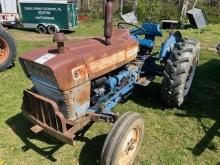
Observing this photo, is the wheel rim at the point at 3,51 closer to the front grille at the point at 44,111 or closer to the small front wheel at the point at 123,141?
the front grille at the point at 44,111

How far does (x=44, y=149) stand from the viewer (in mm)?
4477

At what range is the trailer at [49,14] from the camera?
14359 mm

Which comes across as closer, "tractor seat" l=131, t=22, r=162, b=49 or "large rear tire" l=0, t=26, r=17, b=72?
"tractor seat" l=131, t=22, r=162, b=49

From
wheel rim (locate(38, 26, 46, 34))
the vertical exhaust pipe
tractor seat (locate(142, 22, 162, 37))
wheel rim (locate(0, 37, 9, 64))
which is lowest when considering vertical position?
wheel rim (locate(38, 26, 46, 34))

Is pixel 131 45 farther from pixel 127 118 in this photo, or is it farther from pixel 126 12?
pixel 126 12

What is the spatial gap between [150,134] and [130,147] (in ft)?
3.20

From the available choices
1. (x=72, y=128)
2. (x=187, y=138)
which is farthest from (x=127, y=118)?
(x=187, y=138)

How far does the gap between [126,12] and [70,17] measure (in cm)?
410

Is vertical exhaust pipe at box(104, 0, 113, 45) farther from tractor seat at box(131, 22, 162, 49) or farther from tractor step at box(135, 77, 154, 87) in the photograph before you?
tractor seat at box(131, 22, 162, 49)

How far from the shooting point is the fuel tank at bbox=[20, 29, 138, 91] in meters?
3.53

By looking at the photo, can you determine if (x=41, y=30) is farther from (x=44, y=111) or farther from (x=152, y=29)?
(x=44, y=111)

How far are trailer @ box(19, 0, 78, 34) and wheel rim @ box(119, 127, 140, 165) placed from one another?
432 inches

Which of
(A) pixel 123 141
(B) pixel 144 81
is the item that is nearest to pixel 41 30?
(B) pixel 144 81

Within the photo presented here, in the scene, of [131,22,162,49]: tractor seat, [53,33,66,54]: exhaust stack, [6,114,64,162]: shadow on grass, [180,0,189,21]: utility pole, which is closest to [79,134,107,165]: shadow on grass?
[6,114,64,162]: shadow on grass
